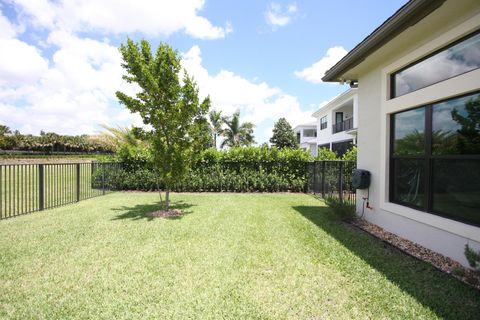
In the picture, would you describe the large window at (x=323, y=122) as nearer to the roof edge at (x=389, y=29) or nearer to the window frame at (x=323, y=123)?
the window frame at (x=323, y=123)

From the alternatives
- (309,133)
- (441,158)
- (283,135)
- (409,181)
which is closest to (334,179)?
(409,181)

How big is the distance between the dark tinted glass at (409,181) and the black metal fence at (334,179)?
3240 mm

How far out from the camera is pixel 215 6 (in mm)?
8781

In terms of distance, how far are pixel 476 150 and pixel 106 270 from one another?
5.36 m

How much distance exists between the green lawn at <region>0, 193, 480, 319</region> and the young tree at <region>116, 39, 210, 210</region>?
2.01 meters

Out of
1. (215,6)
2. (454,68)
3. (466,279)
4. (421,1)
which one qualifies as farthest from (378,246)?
(215,6)

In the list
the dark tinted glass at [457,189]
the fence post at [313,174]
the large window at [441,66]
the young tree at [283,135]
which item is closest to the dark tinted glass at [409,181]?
the dark tinted glass at [457,189]

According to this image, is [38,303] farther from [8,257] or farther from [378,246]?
[378,246]

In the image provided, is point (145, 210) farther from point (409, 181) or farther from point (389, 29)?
point (389, 29)

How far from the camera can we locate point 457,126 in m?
3.82

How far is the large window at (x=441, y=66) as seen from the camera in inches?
141

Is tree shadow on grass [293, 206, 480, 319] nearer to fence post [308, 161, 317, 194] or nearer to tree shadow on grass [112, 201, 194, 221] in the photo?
tree shadow on grass [112, 201, 194, 221]

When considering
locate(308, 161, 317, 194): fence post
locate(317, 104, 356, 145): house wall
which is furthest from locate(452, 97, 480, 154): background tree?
locate(317, 104, 356, 145): house wall

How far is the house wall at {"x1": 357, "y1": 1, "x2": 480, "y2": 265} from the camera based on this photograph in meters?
3.58
